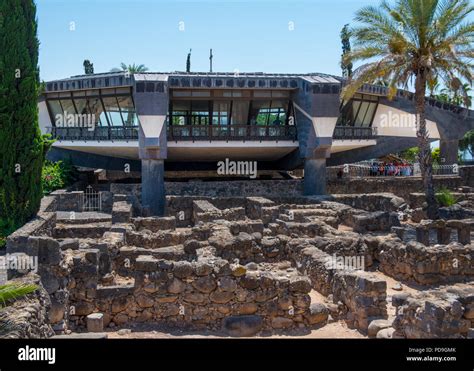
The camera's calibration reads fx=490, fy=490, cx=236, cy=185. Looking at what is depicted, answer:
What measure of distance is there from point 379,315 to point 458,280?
165 inches

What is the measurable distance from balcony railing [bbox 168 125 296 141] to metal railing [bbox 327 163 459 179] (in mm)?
6077

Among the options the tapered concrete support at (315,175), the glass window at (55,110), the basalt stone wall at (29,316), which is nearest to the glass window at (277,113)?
the tapered concrete support at (315,175)

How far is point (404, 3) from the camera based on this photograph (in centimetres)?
2075

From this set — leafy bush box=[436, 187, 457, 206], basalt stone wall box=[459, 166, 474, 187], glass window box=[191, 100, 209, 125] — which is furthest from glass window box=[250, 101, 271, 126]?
basalt stone wall box=[459, 166, 474, 187]

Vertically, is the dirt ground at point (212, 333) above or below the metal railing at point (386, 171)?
below

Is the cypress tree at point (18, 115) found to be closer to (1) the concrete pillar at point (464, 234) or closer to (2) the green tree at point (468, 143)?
(1) the concrete pillar at point (464, 234)

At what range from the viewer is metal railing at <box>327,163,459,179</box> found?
3339 centimetres

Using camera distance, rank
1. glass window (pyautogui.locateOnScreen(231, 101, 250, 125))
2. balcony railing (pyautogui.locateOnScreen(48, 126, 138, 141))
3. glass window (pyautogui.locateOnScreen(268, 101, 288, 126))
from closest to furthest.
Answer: balcony railing (pyautogui.locateOnScreen(48, 126, 138, 141))
glass window (pyautogui.locateOnScreen(231, 101, 250, 125))
glass window (pyautogui.locateOnScreen(268, 101, 288, 126))

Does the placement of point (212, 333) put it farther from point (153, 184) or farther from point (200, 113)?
point (200, 113)

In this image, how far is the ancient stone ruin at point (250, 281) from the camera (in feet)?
27.3

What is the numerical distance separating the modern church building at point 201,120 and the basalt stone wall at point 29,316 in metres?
17.2

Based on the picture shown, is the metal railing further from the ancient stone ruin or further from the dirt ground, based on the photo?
the dirt ground

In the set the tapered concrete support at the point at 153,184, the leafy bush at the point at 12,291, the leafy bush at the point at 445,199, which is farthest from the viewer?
the tapered concrete support at the point at 153,184
